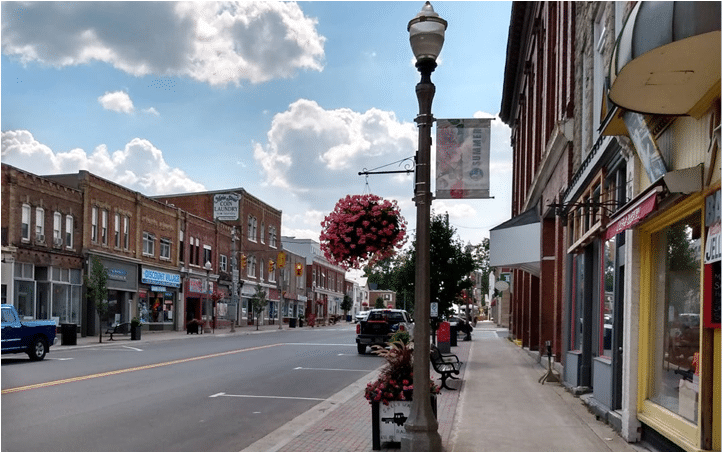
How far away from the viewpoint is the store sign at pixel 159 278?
1703 inches

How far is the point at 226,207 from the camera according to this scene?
59.7m

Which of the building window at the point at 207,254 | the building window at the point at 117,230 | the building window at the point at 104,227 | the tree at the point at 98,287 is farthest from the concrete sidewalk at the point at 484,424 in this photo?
the building window at the point at 207,254

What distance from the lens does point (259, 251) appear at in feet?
209

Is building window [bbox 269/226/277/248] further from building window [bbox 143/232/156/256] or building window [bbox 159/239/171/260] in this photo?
building window [bbox 143/232/156/256]

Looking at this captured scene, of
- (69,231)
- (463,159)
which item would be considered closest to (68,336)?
(69,231)

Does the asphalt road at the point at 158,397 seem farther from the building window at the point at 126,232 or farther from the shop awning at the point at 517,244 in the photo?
the building window at the point at 126,232

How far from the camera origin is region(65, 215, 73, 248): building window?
3525 cm

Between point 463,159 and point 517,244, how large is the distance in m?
14.6

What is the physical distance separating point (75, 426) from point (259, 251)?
176 ft

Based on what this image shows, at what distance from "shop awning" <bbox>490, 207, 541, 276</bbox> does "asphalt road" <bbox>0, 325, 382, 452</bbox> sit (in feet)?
16.9

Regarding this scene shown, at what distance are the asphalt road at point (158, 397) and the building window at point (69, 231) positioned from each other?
1268 centimetres

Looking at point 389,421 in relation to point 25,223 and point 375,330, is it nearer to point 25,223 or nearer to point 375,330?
point 375,330

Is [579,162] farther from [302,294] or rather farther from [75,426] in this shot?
[302,294]

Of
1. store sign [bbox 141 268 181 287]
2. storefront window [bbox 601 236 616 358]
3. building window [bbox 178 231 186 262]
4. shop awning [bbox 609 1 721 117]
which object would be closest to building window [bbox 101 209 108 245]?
store sign [bbox 141 268 181 287]
